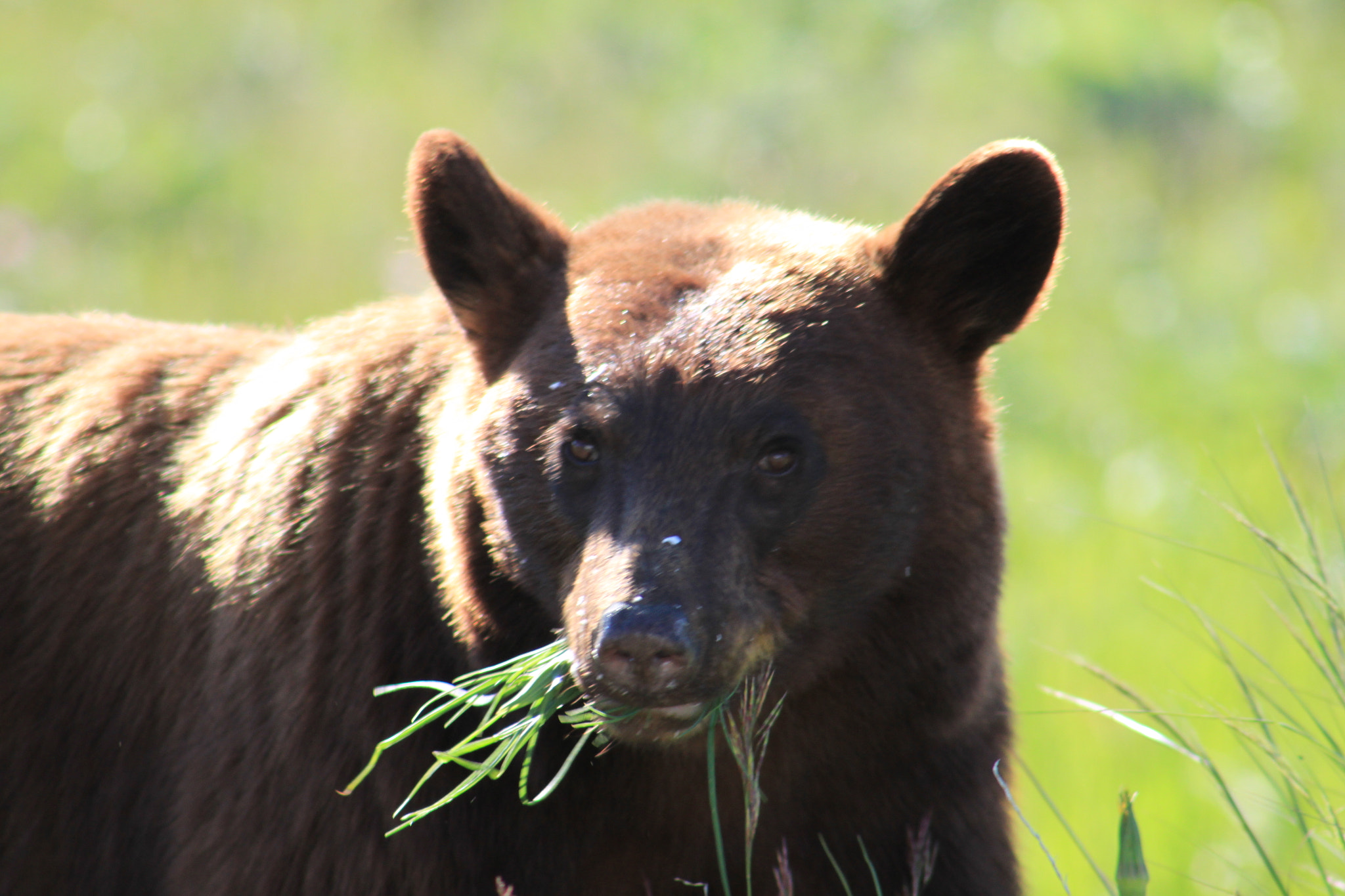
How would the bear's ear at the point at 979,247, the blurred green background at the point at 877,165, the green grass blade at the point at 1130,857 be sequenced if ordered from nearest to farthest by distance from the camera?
the green grass blade at the point at 1130,857 < the bear's ear at the point at 979,247 < the blurred green background at the point at 877,165

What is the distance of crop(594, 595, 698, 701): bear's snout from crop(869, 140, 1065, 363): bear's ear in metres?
0.99

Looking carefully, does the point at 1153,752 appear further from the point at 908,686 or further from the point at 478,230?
the point at 478,230

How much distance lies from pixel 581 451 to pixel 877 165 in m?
8.37

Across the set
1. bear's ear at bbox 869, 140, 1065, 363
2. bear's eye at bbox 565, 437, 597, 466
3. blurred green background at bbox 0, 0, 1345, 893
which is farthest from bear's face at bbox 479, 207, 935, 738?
blurred green background at bbox 0, 0, 1345, 893

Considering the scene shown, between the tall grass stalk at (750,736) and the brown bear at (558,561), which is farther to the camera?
the brown bear at (558,561)

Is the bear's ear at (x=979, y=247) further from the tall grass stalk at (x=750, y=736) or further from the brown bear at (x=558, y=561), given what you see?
the tall grass stalk at (x=750, y=736)

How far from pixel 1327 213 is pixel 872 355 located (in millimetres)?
9404

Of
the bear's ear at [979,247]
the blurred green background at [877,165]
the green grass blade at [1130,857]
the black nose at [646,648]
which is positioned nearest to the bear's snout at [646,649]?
the black nose at [646,648]

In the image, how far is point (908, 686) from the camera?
3.13 metres

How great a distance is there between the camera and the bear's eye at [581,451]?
293 centimetres

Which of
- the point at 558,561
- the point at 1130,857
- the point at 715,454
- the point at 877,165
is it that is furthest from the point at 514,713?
the point at 877,165

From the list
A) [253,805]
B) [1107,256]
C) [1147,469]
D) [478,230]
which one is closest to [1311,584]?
[478,230]

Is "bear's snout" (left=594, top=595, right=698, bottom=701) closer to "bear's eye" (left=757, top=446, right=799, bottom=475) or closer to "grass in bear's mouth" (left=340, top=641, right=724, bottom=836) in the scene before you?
"grass in bear's mouth" (left=340, top=641, right=724, bottom=836)

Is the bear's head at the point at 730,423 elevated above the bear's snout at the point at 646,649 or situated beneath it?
elevated above
